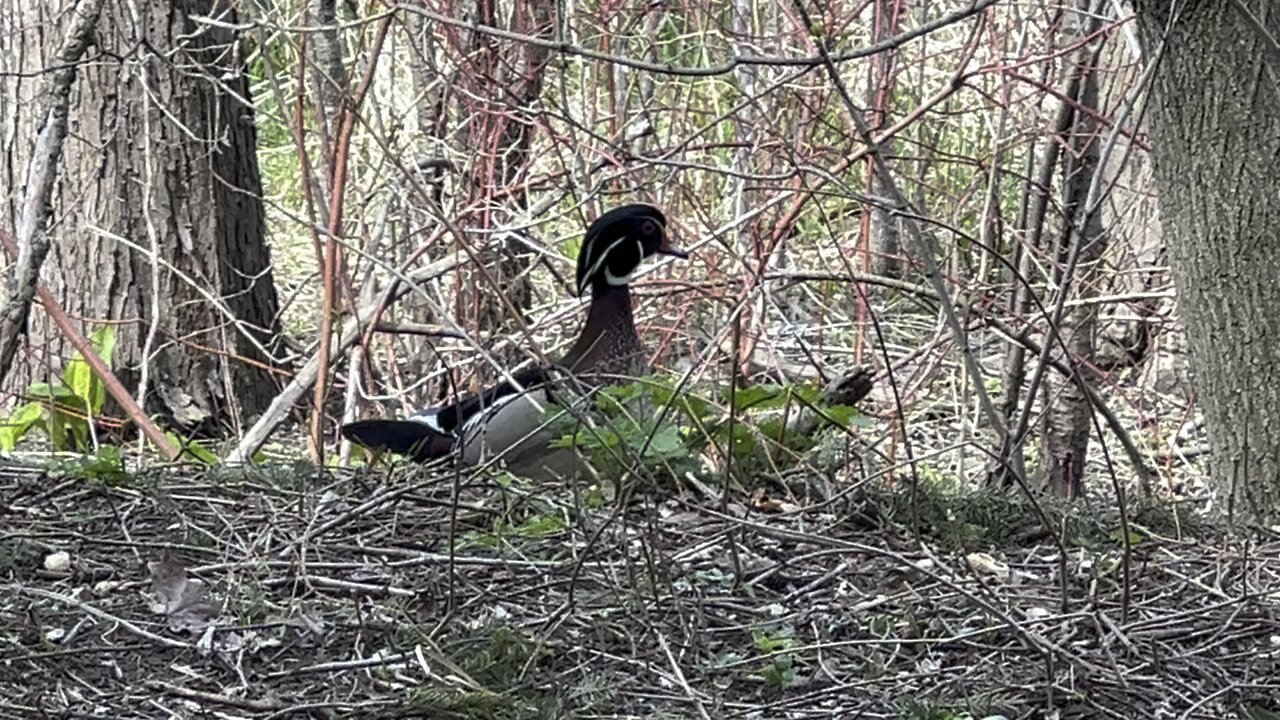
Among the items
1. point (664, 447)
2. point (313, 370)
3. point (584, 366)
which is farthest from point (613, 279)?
point (664, 447)

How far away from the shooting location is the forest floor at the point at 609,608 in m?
2.85

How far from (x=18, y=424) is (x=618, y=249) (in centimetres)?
235

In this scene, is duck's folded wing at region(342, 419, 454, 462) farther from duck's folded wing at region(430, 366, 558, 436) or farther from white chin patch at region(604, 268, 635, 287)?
white chin patch at region(604, 268, 635, 287)

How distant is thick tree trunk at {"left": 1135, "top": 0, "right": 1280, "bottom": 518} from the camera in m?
4.09

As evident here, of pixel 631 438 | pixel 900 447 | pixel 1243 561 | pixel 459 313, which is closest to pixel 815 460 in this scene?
pixel 631 438

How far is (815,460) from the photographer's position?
14.0 ft

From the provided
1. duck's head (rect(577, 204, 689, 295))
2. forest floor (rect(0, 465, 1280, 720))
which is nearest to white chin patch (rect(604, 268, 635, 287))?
duck's head (rect(577, 204, 689, 295))

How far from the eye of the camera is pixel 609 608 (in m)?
3.20

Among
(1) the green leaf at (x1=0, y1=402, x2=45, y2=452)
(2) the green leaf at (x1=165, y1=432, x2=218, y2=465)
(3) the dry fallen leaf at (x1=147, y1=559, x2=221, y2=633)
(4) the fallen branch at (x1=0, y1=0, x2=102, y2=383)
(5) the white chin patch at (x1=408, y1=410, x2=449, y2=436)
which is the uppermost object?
(4) the fallen branch at (x1=0, y1=0, x2=102, y2=383)

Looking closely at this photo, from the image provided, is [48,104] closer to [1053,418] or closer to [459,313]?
[459,313]

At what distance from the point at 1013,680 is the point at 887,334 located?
19.5ft

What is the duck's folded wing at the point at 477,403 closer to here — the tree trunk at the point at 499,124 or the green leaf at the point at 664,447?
the tree trunk at the point at 499,124

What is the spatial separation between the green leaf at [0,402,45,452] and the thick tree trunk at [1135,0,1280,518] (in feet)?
13.2

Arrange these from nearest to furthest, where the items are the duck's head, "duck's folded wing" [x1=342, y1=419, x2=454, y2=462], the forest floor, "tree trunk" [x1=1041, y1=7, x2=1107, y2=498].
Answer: the forest floor < "duck's folded wing" [x1=342, y1=419, x2=454, y2=462] < the duck's head < "tree trunk" [x1=1041, y1=7, x2=1107, y2=498]
